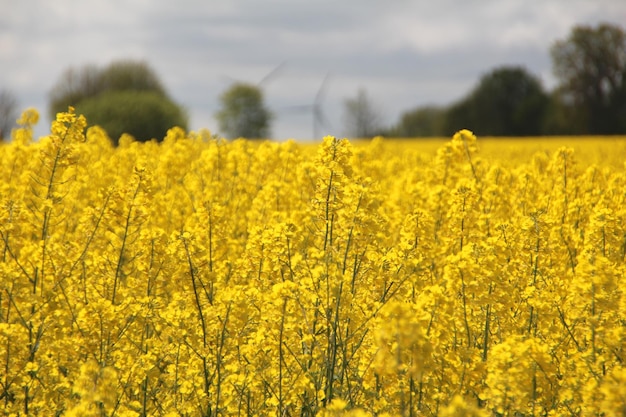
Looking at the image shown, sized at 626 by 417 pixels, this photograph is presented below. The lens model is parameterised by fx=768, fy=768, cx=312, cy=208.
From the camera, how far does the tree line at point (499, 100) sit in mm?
26562

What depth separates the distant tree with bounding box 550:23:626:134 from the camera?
144 feet

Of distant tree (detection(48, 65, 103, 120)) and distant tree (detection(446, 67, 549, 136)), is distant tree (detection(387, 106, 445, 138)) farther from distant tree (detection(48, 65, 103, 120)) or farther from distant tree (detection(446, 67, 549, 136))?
distant tree (detection(48, 65, 103, 120))

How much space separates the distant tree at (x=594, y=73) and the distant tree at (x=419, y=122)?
79.8ft

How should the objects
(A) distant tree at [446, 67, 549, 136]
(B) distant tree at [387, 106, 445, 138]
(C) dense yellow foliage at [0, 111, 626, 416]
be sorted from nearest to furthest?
(C) dense yellow foliage at [0, 111, 626, 416] < (A) distant tree at [446, 67, 549, 136] < (B) distant tree at [387, 106, 445, 138]

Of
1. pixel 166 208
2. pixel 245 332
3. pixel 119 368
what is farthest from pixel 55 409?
pixel 166 208

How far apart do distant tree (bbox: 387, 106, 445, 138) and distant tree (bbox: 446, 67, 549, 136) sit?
911 cm

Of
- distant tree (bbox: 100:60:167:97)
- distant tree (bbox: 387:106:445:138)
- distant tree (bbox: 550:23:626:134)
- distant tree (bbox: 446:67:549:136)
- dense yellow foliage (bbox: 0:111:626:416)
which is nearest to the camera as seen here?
dense yellow foliage (bbox: 0:111:626:416)

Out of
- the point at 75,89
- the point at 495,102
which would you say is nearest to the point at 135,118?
the point at 75,89

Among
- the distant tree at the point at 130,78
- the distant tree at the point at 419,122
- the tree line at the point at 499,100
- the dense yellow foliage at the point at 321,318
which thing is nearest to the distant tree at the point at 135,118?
the tree line at the point at 499,100

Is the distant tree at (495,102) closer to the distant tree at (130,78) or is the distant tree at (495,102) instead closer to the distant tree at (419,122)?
the distant tree at (419,122)

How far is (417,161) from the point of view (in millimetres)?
12398

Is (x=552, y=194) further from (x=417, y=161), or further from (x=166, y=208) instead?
(x=417, y=161)

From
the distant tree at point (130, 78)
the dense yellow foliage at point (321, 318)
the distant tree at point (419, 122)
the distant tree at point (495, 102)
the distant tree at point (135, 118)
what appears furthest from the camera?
the distant tree at point (419, 122)

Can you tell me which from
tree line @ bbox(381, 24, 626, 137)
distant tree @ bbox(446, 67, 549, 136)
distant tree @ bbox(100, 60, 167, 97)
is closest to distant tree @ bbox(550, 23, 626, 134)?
tree line @ bbox(381, 24, 626, 137)
